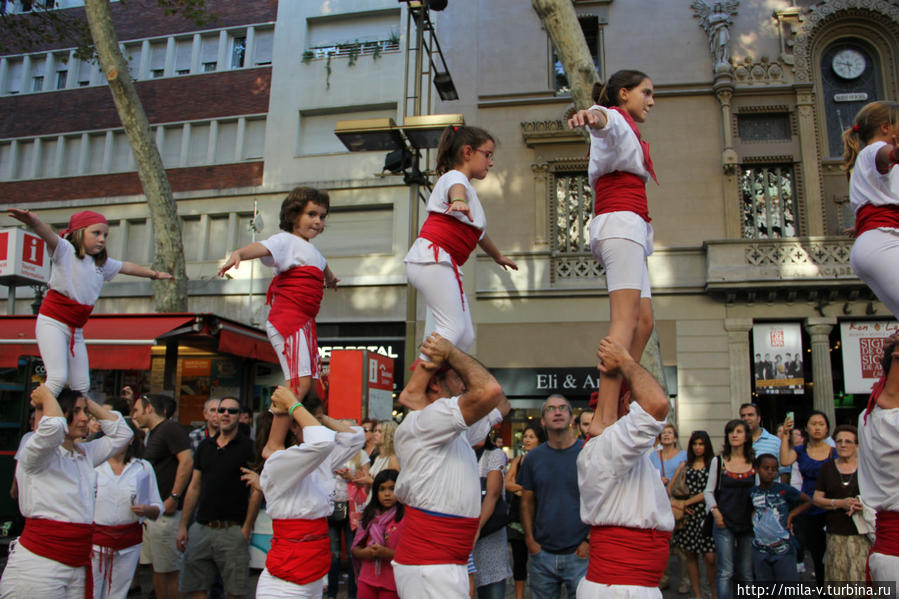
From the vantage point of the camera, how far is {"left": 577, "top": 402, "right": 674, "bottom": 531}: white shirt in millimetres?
2783

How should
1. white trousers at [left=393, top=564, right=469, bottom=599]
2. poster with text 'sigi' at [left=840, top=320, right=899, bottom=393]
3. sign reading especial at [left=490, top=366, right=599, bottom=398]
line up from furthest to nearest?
sign reading especial at [left=490, top=366, right=599, bottom=398] < poster with text 'sigi' at [left=840, top=320, right=899, bottom=393] < white trousers at [left=393, top=564, right=469, bottom=599]

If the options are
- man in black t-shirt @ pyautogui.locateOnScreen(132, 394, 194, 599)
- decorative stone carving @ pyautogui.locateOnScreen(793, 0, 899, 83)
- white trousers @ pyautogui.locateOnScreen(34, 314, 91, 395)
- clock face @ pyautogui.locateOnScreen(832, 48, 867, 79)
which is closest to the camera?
white trousers @ pyautogui.locateOnScreen(34, 314, 91, 395)

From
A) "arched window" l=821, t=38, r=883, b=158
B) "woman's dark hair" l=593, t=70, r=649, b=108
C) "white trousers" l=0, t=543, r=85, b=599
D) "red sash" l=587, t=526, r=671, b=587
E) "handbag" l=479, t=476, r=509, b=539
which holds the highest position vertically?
"arched window" l=821, t=38, r=883, b=158

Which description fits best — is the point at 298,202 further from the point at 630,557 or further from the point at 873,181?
the point at 873,181

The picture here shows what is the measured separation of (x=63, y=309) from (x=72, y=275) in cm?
25

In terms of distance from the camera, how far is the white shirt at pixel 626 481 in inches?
110

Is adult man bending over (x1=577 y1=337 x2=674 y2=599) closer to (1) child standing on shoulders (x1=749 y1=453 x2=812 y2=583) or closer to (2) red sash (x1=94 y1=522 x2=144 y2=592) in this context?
(2) red sash (x1=94 y1=522 x2=144 y2=592)

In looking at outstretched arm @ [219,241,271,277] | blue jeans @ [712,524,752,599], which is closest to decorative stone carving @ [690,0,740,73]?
blue jeans @ [712,524,752,599]

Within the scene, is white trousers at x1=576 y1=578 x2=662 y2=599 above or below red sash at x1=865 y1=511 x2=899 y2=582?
below

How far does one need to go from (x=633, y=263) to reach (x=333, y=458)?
2170 mm

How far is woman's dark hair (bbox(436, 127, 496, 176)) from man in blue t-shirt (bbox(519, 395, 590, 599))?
2.08 metres

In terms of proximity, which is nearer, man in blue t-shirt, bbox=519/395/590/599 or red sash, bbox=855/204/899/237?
red sash, bbox=855/204/899/237

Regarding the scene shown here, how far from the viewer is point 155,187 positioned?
14.1 m

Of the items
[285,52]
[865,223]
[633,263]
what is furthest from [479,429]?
[285,52]
